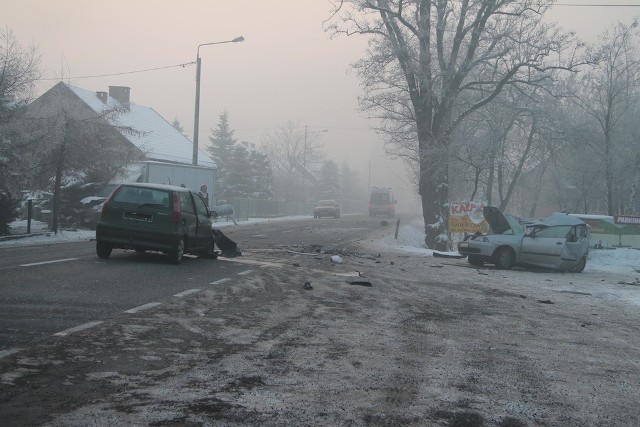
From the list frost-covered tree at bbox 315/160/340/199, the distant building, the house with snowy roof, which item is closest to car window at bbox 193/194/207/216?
the house with snowy roof

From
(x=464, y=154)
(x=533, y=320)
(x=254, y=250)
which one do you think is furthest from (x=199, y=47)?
(x=533, y=320)

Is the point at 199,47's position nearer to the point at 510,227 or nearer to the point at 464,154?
the point at 464,154

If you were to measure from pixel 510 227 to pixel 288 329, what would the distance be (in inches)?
552

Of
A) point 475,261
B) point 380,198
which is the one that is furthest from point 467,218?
point 380,198

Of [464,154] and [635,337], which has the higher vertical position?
[464,154]

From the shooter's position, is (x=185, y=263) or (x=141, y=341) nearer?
(x=141, y=341)

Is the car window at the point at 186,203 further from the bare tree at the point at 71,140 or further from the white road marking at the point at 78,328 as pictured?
the bare tree at the point at 71,140

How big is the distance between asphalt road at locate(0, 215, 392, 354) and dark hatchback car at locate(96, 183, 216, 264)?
40 cm

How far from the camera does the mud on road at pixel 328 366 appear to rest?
4.32 meters

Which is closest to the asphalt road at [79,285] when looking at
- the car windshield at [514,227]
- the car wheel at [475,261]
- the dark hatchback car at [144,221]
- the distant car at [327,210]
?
the dark hatchback car at [144,221]

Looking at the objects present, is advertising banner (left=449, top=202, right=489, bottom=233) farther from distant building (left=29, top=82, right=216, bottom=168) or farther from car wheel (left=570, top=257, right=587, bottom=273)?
distant building (left=29, top=82, right=216, bottom=168)

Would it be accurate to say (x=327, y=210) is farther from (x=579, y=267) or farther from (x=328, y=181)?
(x=579, y=267)

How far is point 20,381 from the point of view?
183 inches

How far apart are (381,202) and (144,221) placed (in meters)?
52.4
